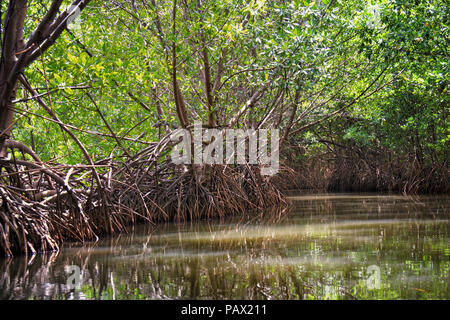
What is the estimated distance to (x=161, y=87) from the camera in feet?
31.7

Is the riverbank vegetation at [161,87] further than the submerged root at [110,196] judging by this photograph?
Yes

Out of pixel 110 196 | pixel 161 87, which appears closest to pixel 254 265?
pixel 110 196

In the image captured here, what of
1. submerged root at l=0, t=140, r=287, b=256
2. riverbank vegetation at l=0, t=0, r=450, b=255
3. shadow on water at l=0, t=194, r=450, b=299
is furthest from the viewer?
riverbank vegetation at l=0, t=0, r=450, b=255

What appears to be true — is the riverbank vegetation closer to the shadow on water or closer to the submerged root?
the submerged root

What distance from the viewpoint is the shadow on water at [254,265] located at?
9.20 ft

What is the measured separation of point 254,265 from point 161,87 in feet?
21.6

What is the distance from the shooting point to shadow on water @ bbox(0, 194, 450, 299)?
9.20 ft

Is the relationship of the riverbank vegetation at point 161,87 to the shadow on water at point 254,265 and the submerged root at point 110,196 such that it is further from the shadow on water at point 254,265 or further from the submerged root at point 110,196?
the shadow on water at point 254,265

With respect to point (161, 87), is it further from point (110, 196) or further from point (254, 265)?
point (254, 265)

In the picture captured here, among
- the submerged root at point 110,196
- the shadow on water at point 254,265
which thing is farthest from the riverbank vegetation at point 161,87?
the shadow on water at point 254,265

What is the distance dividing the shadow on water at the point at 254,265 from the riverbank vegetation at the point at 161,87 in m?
0.90

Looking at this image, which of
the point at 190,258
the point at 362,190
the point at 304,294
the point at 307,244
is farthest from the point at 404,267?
the point at 362,190

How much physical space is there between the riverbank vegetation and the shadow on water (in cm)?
90

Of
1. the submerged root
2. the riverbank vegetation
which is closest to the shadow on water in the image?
the submerged root
